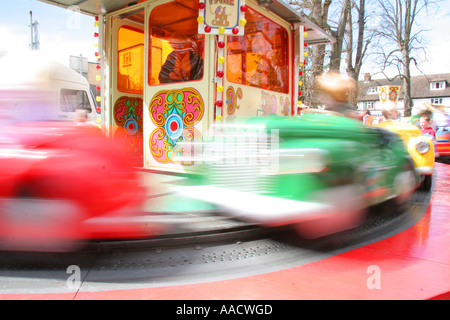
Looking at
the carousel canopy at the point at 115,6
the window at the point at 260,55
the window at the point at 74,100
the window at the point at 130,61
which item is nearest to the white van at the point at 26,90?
the window at the point at 260,55

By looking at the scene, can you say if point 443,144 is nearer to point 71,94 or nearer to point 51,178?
point 71,94

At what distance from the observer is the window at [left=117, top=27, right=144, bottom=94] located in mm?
6316

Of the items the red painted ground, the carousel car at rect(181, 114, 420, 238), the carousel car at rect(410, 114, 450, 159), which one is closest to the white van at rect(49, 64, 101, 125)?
the carousel car at rect(181, 114, 420, 238)

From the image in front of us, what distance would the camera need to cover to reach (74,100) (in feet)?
29.3

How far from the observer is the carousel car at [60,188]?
2158 millimetres

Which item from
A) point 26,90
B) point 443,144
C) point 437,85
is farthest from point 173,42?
point 437,85

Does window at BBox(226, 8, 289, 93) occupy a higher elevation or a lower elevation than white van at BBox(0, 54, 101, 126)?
higher

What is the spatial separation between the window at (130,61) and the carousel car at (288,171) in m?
4.03

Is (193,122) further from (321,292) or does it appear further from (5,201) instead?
(321,292)

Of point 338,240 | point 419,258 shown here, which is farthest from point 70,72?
point 419,258

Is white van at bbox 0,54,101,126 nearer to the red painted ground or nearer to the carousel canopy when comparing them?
the red painted ground

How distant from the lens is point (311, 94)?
14172 millimetres

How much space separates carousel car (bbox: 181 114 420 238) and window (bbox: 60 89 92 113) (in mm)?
7026

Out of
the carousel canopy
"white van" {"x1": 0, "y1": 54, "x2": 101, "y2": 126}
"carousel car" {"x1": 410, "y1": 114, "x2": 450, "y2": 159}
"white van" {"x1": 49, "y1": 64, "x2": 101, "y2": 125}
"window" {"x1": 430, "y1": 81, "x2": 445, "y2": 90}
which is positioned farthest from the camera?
"window" {"x1": 430, "y1": 81, "x2": 445, "y2": 90}
